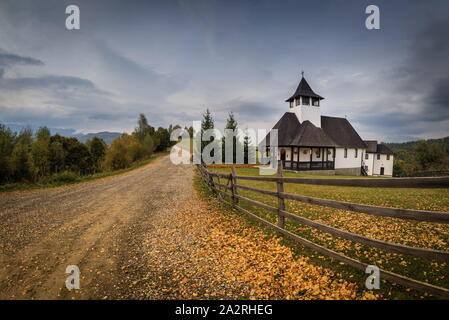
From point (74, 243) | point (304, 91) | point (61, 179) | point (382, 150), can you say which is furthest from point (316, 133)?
point (61, 179)

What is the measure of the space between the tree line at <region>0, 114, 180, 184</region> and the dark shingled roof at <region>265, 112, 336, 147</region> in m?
23.0

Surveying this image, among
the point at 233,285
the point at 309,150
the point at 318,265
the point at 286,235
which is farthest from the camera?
the point at 309,150

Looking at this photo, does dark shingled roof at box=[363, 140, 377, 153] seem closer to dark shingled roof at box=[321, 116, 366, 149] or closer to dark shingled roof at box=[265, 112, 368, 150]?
dark shingled roof at box=[321, 116, 366, 149]

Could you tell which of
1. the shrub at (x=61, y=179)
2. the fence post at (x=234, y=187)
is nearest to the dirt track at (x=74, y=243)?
the fence post at (x=234, y=187)

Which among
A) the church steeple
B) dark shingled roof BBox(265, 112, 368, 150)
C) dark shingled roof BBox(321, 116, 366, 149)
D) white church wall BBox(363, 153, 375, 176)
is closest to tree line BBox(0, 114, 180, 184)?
dark shingled roof BBox(265, 112, 368, 150)

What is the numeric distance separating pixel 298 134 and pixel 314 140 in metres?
2.16

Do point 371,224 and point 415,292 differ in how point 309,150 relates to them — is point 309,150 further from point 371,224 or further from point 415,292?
point 415,292

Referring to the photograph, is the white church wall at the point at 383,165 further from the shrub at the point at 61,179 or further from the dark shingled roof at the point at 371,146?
the shrub at the point at 61,179
